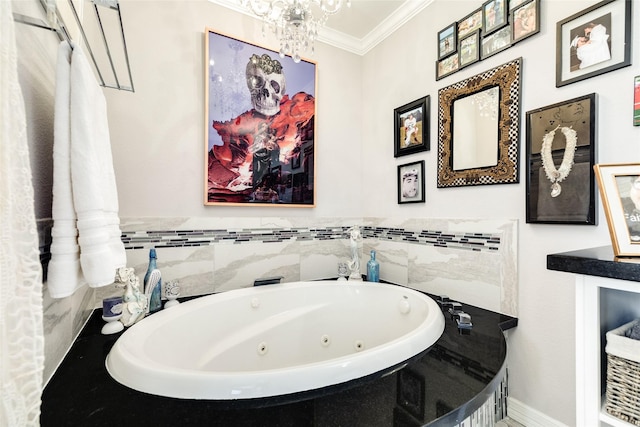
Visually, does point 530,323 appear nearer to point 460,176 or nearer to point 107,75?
point 460,176

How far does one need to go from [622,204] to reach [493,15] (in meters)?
1.35

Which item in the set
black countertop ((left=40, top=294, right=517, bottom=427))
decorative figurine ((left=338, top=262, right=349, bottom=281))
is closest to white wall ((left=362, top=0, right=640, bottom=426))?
black countertop ((left=40, top=294, right=517, bottom=427))

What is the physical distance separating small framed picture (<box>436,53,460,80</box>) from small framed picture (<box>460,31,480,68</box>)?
4 cm

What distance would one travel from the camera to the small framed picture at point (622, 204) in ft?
2.14

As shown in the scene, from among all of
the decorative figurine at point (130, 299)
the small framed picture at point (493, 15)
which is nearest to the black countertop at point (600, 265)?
the small framed picture at point (493, 15)

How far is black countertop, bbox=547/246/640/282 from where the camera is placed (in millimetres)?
570

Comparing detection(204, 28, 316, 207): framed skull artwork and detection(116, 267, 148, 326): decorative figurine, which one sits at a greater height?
detection(204, 28, 316, 207): framed skull artwork

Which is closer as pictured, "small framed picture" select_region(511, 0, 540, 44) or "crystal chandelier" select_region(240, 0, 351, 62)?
"small framed picture" select_region(511, 0, 540, 44)

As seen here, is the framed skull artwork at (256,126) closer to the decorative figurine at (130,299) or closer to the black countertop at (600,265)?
the decorative figurine at (130,299)

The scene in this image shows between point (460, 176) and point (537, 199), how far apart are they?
43 cm

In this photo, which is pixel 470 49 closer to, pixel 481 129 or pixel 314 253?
pixel 481 129

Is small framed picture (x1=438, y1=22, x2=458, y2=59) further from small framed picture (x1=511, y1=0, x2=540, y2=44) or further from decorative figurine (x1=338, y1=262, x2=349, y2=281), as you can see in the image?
decorative figurine (x1=338, y1=262, x2=349, y2=281)

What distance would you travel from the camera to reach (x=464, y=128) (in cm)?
166

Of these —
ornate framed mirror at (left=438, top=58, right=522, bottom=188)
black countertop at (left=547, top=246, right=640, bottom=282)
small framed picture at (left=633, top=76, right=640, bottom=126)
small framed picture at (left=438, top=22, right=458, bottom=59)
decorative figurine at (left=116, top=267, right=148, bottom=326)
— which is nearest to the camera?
black countertop at (left=547, top=246, right=640, bottom=282)
